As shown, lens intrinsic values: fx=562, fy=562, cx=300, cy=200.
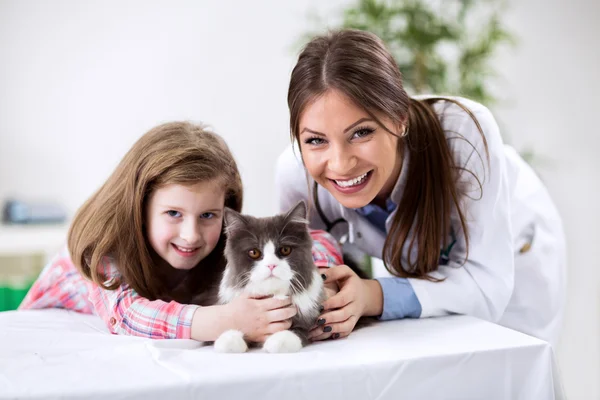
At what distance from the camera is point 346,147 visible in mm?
1215

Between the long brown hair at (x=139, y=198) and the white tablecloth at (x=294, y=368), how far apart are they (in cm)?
19

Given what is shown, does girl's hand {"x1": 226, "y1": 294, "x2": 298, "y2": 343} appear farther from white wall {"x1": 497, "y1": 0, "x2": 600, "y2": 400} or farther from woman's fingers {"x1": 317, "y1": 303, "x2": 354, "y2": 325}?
white wall {"x1": 497, "y1": 0, "x2": 600, "y2": 400}

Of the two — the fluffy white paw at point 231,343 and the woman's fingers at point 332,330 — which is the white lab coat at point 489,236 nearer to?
the woman's fingers at point 332,330

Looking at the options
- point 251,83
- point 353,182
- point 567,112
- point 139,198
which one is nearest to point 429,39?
point 251,83

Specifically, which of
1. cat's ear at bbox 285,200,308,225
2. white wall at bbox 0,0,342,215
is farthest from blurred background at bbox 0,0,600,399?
cat's ear at bbox 285,200,308,225

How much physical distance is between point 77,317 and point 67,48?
2236 mm

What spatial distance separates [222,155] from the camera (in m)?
1.34

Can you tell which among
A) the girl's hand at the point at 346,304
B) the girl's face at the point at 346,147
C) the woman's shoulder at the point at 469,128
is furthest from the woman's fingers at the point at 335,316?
the woman's shoulder at the point at 469,128

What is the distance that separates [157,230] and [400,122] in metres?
0.62

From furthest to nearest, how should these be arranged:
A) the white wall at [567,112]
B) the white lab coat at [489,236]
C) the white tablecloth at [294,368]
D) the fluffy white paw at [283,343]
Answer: the white wall at [567,112], the white lab coat at [489,236], the fluffy white paw at [283,343], the white tablecloth at [294,368]

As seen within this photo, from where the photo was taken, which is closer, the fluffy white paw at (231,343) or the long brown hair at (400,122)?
the fluffy white paw at (231,343)

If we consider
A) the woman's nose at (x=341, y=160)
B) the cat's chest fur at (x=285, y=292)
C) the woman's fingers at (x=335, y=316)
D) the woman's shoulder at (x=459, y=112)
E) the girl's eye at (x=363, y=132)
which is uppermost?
the woman's shoulder at (x=459, y=112)

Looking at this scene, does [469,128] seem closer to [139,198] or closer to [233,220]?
[233,220]

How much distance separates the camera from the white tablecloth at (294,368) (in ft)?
2.84
